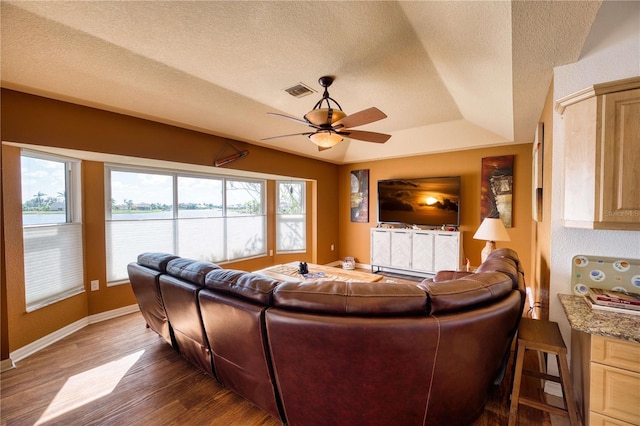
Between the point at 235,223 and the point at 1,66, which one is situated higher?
the point at 1,66

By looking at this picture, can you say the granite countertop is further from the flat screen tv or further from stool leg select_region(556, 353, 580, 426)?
the flat screen tv

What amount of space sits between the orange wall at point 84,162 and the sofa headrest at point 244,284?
7.06 feet

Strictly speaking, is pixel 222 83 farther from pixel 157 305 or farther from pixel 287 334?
pixel 287 334

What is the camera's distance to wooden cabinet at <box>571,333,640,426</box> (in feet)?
3.92

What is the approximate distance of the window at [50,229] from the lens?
2.54m

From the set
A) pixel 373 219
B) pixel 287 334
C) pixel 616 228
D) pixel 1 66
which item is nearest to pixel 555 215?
pixel 616 228

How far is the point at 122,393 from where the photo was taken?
190 cm

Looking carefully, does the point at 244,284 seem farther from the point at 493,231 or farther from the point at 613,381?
the point at 493,231

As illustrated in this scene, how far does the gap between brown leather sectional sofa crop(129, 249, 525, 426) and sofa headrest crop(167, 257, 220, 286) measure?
0.76 ft

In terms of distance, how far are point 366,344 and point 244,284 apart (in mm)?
761

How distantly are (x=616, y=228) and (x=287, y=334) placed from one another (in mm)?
1830

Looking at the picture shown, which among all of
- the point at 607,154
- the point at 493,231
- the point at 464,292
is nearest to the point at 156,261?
the point at 464,292

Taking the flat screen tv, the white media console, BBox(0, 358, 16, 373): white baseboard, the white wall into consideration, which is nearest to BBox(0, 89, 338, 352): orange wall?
BBox(0, 358, 16, 373): white baseboard

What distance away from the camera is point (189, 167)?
12.3ft
